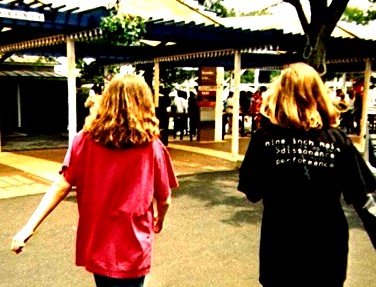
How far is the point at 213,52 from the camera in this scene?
12211mm

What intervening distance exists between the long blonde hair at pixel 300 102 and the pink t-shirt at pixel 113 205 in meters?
0.68

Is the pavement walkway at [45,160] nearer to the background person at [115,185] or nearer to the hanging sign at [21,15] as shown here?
the hanging sign at [21,15]

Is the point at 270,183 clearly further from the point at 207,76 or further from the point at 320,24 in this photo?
the point at 207,76

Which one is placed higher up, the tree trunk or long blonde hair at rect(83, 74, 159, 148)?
the tree trunk

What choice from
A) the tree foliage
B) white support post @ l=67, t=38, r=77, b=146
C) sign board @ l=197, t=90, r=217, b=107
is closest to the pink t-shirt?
white support post @ l=67, t=38, r=77, b=146

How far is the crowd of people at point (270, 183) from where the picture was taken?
7.55 ft

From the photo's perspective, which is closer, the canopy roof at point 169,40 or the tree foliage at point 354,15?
the canopy roof at point 169,40

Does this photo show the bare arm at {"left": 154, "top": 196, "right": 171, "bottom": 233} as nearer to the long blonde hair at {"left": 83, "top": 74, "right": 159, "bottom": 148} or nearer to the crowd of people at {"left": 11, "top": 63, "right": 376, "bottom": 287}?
the crowd of people at {"left": 11, "top": 63, "right": 376, "bottom": 287}

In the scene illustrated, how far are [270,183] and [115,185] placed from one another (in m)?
0.78

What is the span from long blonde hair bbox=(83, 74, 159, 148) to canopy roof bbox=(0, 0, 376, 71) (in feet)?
19.6

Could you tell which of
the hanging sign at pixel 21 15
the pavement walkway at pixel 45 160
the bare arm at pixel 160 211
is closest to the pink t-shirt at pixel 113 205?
the bare arm at pixel 160 211


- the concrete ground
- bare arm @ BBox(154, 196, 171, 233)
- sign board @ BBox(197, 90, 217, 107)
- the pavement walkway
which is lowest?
the pavement walkway

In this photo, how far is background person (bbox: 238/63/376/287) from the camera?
229cm

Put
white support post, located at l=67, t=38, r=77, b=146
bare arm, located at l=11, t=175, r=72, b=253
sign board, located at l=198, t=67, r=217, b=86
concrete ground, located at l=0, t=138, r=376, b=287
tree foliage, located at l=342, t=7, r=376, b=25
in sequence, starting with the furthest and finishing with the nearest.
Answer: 1. tree foliage, located at l=342, t=7, r=376, b=25
2. sign board, located at l=198, t=67, r=217, b=86
3. white support post, located at l=67, t=38, r=77, b=146
4. concrete ground, located at l=0, t=138, r=376, b=287
5. bare arm, located at l=11, t=175, r=72, b=253
